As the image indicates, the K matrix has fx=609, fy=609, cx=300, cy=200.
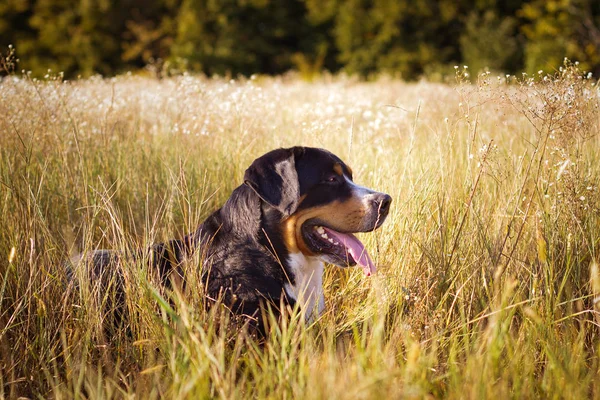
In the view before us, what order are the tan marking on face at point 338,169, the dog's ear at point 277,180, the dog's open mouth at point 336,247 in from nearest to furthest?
the dog's ear at point 277,180, the dog's open mouth at point 336,247, the tan marking on face at point 338,169

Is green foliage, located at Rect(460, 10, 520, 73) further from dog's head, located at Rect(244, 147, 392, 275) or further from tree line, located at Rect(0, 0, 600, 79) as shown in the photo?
dog's head, located at Rect(244, 147, 392, 275)

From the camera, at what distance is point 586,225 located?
10.8 ft

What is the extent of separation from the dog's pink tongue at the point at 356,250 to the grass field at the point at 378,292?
0.26ft

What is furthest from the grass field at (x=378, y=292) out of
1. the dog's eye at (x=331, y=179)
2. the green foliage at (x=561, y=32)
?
the green foliage at (x=561, y=32)

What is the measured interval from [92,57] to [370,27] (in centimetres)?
936

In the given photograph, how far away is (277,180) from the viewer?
300 centimetres

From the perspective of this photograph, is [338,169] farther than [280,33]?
No

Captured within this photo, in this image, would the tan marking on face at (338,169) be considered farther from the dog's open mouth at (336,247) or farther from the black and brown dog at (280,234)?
the dog's open mouth at (336,247)

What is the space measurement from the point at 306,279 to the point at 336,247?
225mm

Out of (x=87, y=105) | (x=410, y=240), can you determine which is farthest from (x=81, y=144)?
(x=410, y=240)

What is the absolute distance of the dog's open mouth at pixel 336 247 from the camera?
121 inches

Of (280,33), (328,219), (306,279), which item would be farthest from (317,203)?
(280,33)

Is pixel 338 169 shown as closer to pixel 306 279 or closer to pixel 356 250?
pixel 356 250

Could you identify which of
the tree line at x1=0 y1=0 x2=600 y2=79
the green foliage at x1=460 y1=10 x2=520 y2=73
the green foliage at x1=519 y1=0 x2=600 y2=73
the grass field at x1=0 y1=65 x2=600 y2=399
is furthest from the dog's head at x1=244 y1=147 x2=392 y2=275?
the tree line at x1=0 y1=0 x2=600 y2=79
